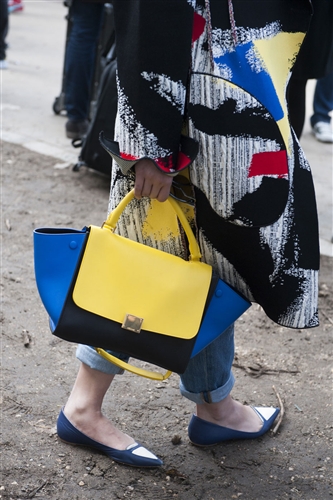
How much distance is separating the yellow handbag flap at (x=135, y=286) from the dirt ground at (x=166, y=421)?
534 mm

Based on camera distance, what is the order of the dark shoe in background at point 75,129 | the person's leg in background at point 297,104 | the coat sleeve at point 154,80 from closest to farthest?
the coat sleeve at point 154,80
the person's leg in background at point 297,104
the dark shoe in background at point 75,129

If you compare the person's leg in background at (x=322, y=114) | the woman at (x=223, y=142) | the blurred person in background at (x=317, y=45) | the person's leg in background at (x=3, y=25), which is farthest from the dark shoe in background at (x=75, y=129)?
the woman at (x=223, y=142)

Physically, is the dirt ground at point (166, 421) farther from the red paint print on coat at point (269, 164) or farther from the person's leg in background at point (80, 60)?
the person's leg in background at point (80, 60)

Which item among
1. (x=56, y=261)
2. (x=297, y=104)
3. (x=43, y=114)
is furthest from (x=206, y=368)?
(x=43, y=114)

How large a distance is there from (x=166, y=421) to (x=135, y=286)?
721 mm

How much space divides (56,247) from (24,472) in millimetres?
664

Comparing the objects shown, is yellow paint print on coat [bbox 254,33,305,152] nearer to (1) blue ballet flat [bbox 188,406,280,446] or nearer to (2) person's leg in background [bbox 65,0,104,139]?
(1) blue ballet flat [bbox 188,406,280,446]

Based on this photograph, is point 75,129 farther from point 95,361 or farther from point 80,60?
point 95,361

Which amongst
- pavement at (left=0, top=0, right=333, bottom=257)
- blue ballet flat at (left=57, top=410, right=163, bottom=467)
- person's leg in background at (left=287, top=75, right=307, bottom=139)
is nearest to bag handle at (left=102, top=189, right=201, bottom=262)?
blue ballet flat at (left=57, top=410, right=163, bottom=467)

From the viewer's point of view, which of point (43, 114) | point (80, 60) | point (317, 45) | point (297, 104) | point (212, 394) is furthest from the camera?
point (43, 114)

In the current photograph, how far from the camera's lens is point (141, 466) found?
76.0 inches

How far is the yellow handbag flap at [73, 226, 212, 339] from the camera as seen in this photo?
5.25 feet

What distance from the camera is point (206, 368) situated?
6.26 ft

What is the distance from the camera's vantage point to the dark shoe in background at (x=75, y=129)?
15.7ft
